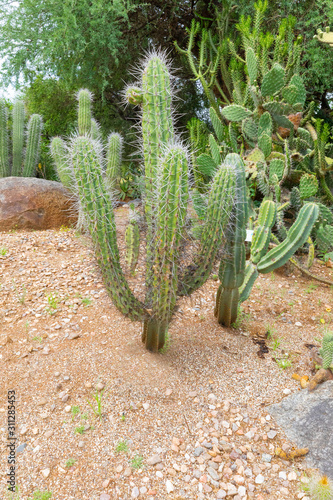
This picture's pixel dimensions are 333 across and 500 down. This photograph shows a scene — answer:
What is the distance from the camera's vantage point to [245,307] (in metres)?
2.84

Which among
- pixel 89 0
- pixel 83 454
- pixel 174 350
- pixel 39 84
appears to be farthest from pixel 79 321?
pixel 39 84

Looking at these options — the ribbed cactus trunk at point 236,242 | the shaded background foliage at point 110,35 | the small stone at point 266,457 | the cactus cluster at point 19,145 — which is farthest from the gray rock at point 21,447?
the cactus cluster at point 19,145

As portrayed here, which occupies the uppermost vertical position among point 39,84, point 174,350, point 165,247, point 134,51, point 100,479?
point 134,51

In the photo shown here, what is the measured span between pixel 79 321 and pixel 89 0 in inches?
175

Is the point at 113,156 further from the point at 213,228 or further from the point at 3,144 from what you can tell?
the point at 213,228

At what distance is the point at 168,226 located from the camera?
1679 mm

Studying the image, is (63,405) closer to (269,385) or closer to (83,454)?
(83,454)

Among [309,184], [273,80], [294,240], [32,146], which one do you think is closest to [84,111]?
[32,146]

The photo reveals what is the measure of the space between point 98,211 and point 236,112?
2545 millimetres

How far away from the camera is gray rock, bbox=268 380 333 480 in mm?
1597

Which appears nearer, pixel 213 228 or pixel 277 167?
pixel 213 228

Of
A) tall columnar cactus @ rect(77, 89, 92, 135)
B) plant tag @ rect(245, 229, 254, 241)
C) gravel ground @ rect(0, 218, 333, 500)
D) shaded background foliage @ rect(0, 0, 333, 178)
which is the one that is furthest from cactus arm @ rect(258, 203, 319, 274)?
tall columnar cactus @ rect(77, 89, 92, 135)

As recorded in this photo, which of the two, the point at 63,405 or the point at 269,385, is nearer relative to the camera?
the point at 63,405

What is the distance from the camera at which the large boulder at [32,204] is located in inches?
199
